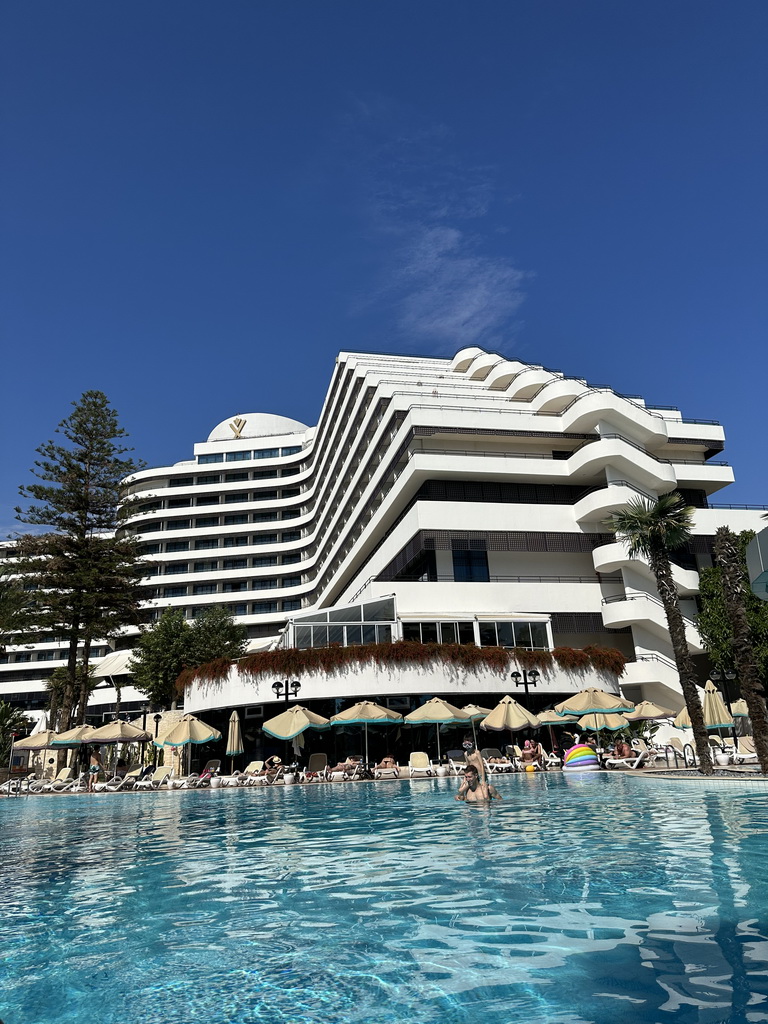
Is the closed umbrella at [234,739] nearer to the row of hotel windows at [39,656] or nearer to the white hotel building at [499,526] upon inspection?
the white hotel building at [499,526]

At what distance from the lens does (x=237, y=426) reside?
88.8m

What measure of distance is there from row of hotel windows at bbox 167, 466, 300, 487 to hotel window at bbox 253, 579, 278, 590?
12.4 meters

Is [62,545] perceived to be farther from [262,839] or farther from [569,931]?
[569,931]

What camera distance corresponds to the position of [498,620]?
3603cm

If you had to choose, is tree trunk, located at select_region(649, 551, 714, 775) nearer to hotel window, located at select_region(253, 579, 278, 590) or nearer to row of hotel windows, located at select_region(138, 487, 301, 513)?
hotel window, located at select_region(253, 579, 278, 590)

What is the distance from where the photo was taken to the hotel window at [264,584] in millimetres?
75000

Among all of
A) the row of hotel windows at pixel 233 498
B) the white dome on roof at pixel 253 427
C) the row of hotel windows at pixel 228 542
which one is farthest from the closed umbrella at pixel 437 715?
the white dome on roof at pixel 253 427

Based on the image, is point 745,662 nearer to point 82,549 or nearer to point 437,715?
point 437,715

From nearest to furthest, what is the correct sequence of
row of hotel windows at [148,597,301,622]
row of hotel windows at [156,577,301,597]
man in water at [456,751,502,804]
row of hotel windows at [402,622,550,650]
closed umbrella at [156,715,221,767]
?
man in water at [456,751,502,804], closed umbrella at [156,715,221,767], row of hotel windows at [402,622,550,650], row of hotel windows at [148,597,301,622], row of hotel windows at [156,577,301,597]

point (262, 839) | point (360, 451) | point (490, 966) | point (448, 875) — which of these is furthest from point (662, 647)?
point (490, 966)

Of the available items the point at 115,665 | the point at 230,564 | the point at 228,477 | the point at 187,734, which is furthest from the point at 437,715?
the point at 228,477

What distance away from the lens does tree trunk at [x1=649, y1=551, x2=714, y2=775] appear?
20609 millimetres

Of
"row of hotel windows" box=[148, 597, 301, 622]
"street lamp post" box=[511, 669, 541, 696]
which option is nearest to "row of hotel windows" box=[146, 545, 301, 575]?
"row of hotel windows" box=[148, 597, 301, 622]

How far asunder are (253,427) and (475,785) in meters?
76.3
